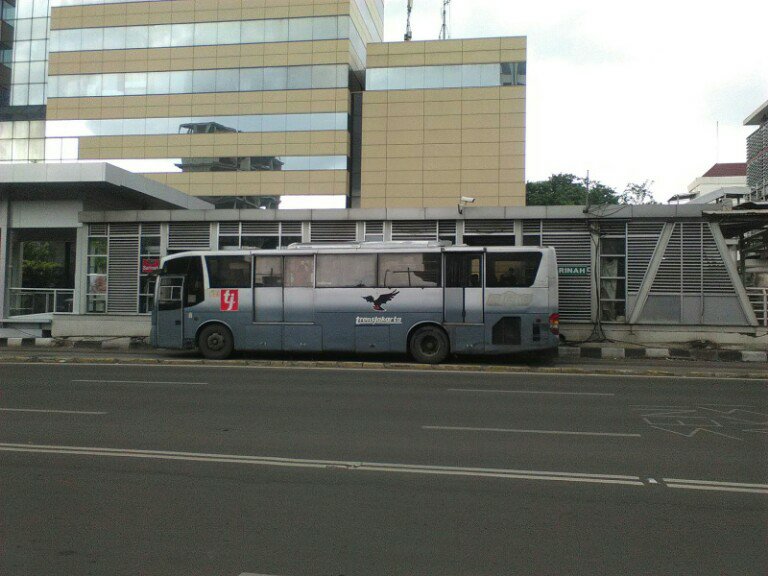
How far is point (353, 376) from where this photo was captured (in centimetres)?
1342

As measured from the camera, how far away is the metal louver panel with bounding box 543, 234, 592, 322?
19516mm

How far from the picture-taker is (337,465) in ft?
20.2

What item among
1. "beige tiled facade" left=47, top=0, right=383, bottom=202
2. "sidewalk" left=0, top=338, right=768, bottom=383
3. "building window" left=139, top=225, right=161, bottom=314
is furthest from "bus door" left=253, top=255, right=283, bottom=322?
"beige tiled facade" left=47, top=0, right=383, bottom=202

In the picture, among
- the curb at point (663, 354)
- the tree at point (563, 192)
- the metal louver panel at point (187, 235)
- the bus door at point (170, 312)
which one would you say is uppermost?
the tree at point (563, 192)

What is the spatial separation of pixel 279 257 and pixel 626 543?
1369 cm

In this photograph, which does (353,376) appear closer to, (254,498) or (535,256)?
(535,256)

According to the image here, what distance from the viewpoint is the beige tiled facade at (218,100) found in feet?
153

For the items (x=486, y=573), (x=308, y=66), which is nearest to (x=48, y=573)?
(x=486, y=573)

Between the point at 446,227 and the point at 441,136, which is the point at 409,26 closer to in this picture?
the point at 441,136

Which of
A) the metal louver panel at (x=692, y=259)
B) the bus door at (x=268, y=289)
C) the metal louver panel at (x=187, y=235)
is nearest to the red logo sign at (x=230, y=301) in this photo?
the bus door at (x=268, y=289)

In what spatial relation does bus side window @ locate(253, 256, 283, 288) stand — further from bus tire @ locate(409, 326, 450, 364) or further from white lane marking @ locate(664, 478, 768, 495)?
white lane marking @ locate(664, 478, 768, 495)

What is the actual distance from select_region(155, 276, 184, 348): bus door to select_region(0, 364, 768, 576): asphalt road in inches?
271

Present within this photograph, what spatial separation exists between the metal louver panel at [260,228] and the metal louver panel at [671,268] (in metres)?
12.2

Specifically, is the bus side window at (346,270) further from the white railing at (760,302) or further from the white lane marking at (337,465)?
the white railing at (760,302)
